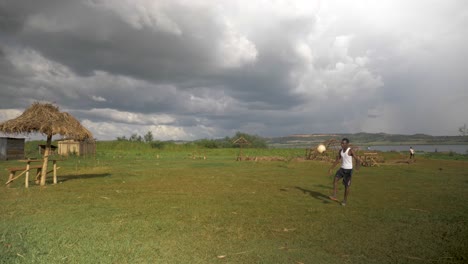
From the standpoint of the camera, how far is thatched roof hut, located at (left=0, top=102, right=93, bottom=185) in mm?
13875

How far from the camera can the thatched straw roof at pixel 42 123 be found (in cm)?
1386

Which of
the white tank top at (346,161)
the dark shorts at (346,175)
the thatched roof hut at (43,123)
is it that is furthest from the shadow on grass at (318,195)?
the thatched roof hut at (43,123)

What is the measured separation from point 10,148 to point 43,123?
81.2 ft

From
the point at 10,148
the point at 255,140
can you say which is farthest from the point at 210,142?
the point at 10,148

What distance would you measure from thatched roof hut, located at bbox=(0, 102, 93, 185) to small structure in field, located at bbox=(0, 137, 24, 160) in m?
22.8

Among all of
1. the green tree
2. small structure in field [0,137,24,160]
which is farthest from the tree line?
small structure in field [0,137,24,160]

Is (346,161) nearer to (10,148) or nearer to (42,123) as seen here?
(42,123)

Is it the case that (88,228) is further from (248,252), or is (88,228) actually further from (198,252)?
(248,252)

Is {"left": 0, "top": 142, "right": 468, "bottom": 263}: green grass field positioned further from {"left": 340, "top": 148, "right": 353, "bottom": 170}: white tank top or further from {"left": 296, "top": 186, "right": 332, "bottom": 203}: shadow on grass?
{"left": 340, "top": 148, "right": 353, "bottom": 170}: white tank top

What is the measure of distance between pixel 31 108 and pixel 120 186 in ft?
17.7

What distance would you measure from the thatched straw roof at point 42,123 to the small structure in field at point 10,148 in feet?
74.8

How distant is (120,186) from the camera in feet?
47.5

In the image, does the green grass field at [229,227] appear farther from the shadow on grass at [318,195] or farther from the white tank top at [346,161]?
the white tank top at [346,161]

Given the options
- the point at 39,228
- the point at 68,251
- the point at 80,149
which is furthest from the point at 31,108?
the point at 80,149
